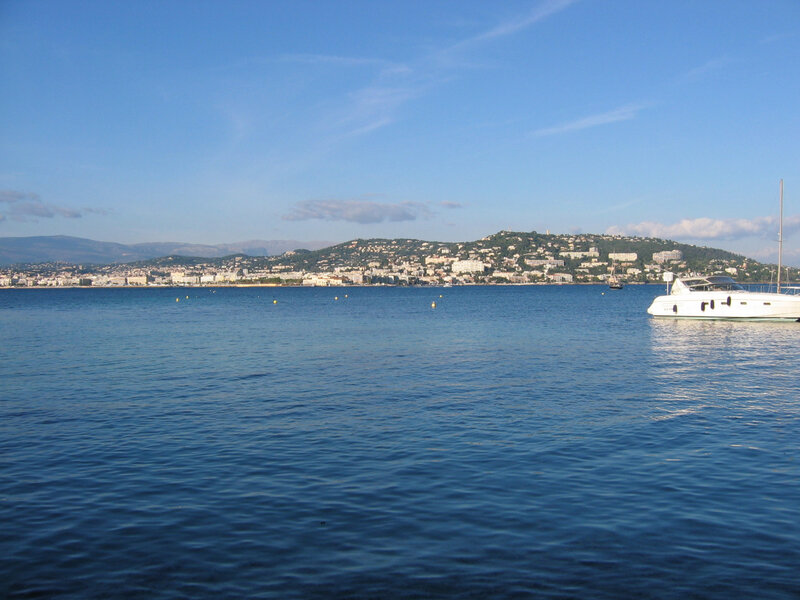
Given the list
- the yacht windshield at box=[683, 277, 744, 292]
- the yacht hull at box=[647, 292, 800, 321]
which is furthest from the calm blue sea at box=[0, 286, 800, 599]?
the yacht windshield at box=[683, 277, 744, 292]

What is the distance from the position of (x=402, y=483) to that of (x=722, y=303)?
187ft

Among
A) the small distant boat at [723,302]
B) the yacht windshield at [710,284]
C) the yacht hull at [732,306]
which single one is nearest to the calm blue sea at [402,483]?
the yacht hull at [732,306]

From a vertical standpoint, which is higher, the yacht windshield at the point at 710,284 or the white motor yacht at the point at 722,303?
the yacht windshield at the point at 710,284

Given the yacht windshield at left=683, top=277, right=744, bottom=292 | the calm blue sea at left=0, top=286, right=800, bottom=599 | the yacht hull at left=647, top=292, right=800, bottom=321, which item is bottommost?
the calm blue sea at left=0, top=286, right=800, bottom=599

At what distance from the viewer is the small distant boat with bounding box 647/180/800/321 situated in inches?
2343

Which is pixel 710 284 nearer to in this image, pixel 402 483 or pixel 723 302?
pixel 723 302

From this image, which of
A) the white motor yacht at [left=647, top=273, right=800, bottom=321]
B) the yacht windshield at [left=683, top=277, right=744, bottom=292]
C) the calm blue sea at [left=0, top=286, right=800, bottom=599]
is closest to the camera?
the calm blue sea at [left=0, top=286, right=800, bottom=599]

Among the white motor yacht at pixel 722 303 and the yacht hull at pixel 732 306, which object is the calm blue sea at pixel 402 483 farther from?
the white motor yacht at pixel 722 303

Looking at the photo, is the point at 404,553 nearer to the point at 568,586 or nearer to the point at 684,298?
the point at 568,586

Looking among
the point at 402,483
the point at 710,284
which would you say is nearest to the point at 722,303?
the point at 710,284

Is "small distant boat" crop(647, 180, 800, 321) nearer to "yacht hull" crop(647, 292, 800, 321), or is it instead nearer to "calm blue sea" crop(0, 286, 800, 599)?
"yacht hull" crop(647, 292, 800, 321)

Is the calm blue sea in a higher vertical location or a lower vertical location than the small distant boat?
lower

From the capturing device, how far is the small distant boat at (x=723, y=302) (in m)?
59.5

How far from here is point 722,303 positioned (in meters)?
62.3
